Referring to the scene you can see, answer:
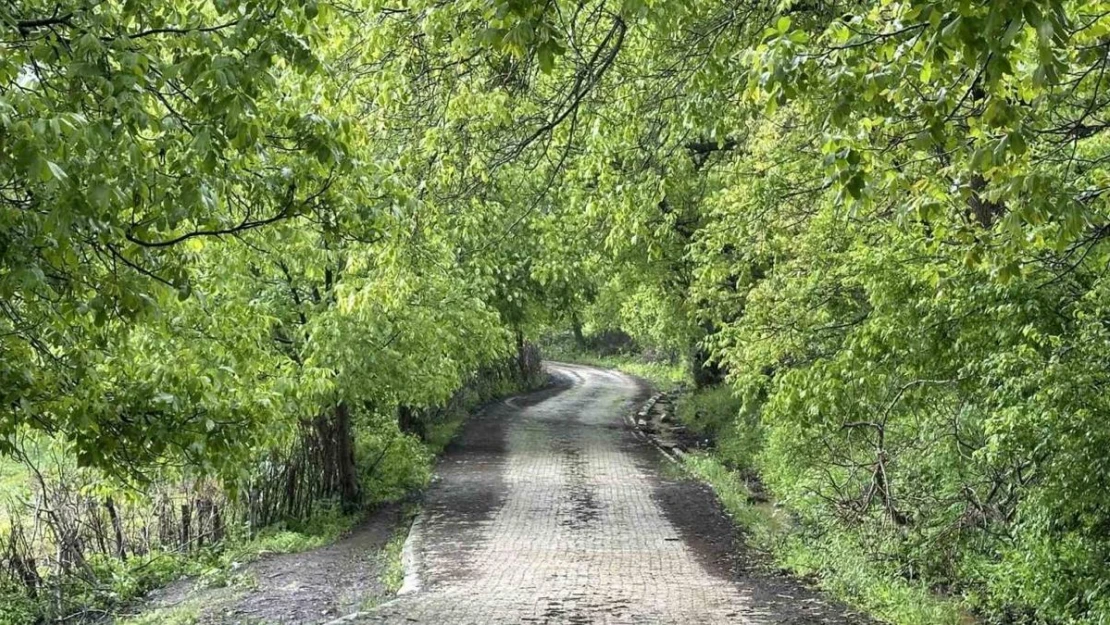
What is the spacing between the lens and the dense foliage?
473 cm

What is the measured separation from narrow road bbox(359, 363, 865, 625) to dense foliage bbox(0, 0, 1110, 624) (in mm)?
1795

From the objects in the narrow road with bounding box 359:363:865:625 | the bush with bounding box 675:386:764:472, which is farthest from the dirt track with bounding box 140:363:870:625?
the bush with bounding box 675:386:764:472

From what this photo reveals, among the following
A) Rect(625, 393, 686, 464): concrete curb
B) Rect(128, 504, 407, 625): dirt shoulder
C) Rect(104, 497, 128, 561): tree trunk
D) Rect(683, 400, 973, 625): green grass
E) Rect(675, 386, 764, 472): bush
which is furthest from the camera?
Rect(625, 393, 686, 464): concrete curb

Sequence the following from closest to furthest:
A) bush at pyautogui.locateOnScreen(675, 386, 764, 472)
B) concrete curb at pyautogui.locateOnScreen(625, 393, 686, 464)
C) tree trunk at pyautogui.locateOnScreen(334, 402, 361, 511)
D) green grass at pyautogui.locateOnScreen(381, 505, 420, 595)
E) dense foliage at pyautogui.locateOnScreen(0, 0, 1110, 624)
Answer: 1. dense foliage at pyautogui.locateOnScreen(0, 0, 1110, 624)
2. green grass at pyautogui.locateOnScreen(381, 505, 420, 595)
3. tree trunk at pyautogui.locateOnScreen(334, 402, 361, 511)
4. bush at pyautogui.locateOnScreen(675, 386, 764, 472)
5. concrete curb at pyautogui.locateOnScreen(625, 393, 686, 464)

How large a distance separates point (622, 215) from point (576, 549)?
5.79 meters

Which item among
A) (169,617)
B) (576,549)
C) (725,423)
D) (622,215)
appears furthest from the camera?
(725,423)

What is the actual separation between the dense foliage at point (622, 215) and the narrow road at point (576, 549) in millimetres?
1795

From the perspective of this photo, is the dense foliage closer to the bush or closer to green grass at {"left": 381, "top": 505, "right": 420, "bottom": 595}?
green grass at {"left": 381, "top": 505, "right": 420, "bottom": 595}

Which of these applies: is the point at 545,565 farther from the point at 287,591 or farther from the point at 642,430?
the point at 642,430

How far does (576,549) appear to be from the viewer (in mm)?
13656

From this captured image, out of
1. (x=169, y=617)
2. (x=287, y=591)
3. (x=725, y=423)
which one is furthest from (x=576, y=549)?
(x=725, y=423)

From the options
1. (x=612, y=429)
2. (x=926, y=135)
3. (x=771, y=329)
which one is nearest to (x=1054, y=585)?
(x=926, y=135)

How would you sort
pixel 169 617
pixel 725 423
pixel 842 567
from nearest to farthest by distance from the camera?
pixel 169 617 → pixel 842 567 → pixel 725 423

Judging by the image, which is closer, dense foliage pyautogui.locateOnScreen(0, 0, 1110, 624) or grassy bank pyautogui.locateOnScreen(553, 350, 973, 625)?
dense foliage pyautogui.locateOnScreen(0, 0, 1110, 624)
